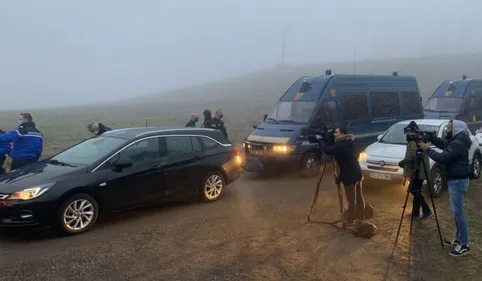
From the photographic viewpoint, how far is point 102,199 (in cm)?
690

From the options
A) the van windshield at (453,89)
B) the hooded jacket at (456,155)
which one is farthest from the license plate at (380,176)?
the van windshield at (453,89)

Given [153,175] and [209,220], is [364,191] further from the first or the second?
[153,175]

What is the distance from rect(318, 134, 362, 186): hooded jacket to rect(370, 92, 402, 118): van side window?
21.2ft

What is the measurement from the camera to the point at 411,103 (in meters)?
14.1

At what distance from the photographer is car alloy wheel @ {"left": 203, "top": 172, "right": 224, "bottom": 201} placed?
8.58 m

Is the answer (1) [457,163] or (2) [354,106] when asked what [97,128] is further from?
(1) [457,163]

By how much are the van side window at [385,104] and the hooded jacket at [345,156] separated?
6456 mm

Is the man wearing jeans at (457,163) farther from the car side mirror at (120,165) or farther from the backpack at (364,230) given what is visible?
the car side mirror at (120,165)

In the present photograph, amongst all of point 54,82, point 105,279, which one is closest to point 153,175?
point 105,279

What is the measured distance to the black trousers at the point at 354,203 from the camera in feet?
22.2

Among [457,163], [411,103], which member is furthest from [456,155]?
[411,103]

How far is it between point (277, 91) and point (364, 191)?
166 feet

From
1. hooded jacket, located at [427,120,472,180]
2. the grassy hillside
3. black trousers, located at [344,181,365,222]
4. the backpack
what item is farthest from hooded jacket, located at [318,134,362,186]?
the grassy hillside

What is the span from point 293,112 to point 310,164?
4.83ft
